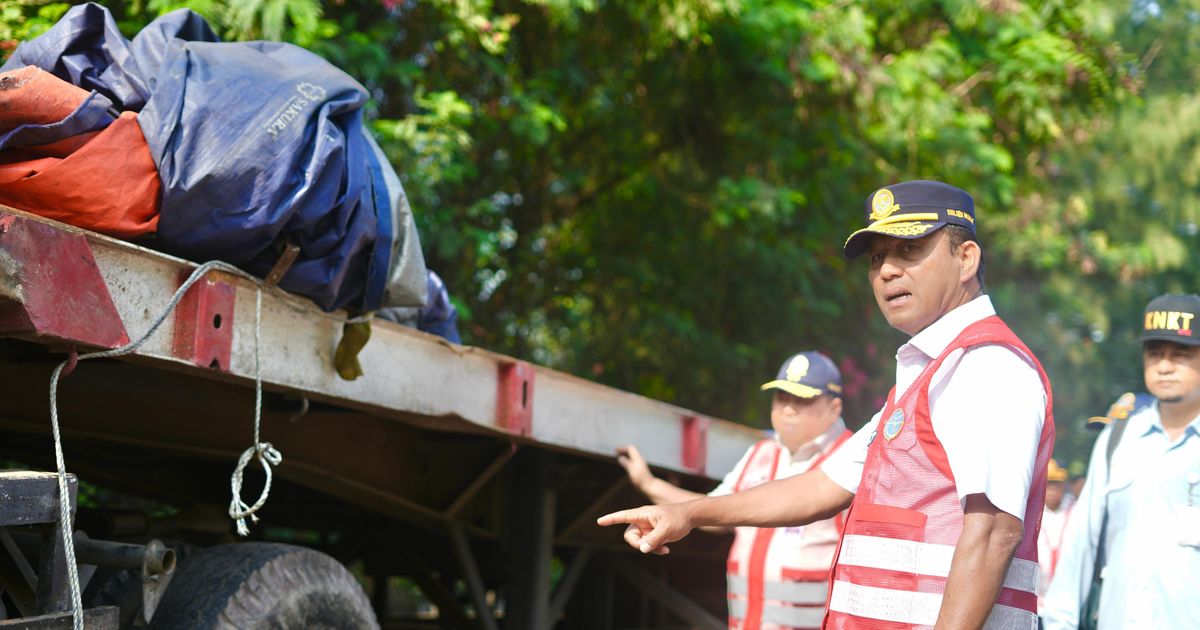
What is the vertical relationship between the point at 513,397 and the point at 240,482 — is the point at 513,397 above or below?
above

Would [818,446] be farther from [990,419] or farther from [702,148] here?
[702,148]

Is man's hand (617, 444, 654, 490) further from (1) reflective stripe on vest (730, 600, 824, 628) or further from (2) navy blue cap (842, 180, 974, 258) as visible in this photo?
(2) navy blue cap (842, 180, 974, 258)

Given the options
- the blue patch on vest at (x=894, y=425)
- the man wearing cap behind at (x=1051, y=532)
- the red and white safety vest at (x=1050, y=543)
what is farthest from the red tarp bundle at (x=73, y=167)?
the red and white safety vest at (x=1050, y=543)

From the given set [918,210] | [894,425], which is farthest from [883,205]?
[894,425]

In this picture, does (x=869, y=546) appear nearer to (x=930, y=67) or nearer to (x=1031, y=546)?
(x=1031, y=546)

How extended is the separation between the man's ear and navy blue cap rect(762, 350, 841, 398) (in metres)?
2.46

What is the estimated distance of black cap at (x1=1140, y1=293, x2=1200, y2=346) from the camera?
4203 mm

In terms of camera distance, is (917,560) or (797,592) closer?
(917,560)

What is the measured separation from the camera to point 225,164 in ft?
10.3

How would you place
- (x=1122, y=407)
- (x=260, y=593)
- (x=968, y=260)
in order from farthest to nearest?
(x=1122, y=407) < (x=260, y=593) < (x=968, y=260)

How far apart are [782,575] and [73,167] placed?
3207mm

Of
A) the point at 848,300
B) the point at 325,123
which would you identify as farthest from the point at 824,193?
the point at 325,123

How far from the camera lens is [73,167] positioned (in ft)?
9.77

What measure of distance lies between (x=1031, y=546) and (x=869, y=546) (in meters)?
0.33
